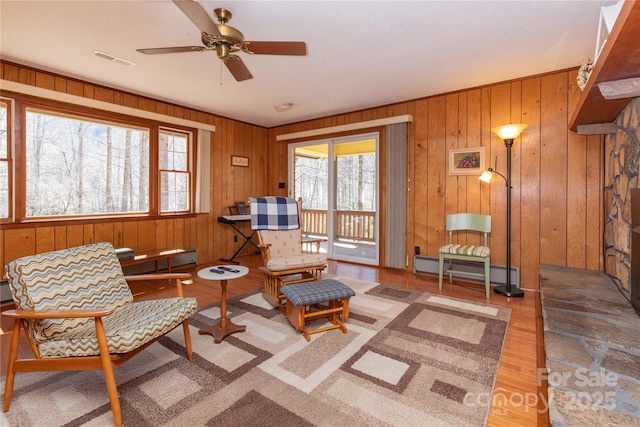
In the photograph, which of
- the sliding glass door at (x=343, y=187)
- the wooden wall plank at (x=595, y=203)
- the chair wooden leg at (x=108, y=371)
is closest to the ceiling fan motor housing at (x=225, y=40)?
the chair wooden leg at (x=108, y=371)

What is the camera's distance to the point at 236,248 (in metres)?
5.57

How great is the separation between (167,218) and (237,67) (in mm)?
2918

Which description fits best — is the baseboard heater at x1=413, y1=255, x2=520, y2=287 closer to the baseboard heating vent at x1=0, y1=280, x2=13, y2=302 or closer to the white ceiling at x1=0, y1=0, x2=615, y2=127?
the white ceiling at x1=0, y1=0, x2=615, y2=127

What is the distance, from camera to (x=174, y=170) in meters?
4.63

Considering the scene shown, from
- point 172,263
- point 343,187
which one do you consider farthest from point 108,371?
point 343,187

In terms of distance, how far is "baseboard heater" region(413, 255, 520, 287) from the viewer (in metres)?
3.55

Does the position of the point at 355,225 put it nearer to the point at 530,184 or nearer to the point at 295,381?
the point at 530,184

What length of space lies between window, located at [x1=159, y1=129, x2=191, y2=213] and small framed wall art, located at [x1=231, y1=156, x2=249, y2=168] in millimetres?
813

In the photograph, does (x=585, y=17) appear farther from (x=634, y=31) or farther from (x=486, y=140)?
(x=486, y=140)

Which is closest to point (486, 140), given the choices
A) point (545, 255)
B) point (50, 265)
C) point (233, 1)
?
point (545, 255)

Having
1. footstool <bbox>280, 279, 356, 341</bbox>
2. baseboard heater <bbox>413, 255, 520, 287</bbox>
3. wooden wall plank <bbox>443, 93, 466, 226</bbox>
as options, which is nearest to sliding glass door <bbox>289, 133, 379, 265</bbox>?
baseboard heater <bbox>413, 255, 520, 287</bbox>

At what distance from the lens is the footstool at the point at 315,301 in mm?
2299

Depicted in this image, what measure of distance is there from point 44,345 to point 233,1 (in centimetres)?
240

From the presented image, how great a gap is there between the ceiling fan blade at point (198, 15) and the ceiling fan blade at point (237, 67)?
32cm
